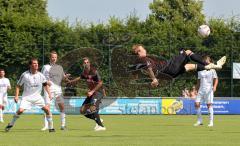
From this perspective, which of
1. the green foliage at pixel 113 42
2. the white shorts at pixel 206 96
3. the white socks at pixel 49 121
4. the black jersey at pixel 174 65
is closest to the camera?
the black jersey at pixel 174 65

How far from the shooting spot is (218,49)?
43969mm

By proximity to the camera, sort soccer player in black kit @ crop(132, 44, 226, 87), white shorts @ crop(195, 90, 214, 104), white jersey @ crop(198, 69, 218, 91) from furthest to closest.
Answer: white jersey @ crop(198, 69, 218, 91) < white shorts @ crop(195, 90, 214, 104) < soccer player in black kit @ crop(132, 44, 226, 87)

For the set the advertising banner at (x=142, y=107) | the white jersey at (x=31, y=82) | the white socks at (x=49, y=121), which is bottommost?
the white socks at (x=49, y=121)

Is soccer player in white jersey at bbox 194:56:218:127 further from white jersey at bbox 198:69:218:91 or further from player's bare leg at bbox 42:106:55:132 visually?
player's bare leg at bbox 42:106:55:132

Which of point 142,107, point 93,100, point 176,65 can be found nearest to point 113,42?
point 142,107

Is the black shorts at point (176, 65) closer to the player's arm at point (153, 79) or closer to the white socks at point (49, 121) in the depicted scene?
the player's arm at point (153, 79)

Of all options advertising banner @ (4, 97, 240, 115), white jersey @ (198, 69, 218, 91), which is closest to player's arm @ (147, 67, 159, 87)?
white jersey @ (198, 69, 218, 91)

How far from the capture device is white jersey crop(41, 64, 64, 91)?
24.2 metres

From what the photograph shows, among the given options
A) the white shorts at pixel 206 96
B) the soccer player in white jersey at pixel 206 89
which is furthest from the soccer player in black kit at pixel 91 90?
the white shorts at pixel 206 96

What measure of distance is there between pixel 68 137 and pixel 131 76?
12.3 metres

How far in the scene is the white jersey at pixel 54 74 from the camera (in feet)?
79.3

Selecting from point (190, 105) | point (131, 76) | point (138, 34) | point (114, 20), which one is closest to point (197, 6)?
point (114, 20)

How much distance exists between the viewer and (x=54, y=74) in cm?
2441

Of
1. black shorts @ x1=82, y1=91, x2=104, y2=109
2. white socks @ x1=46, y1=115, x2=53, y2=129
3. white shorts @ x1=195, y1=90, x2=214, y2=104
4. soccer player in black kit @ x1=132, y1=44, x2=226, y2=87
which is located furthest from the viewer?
white shorts @ x1=195, y1=90, x2=214, y2=104
